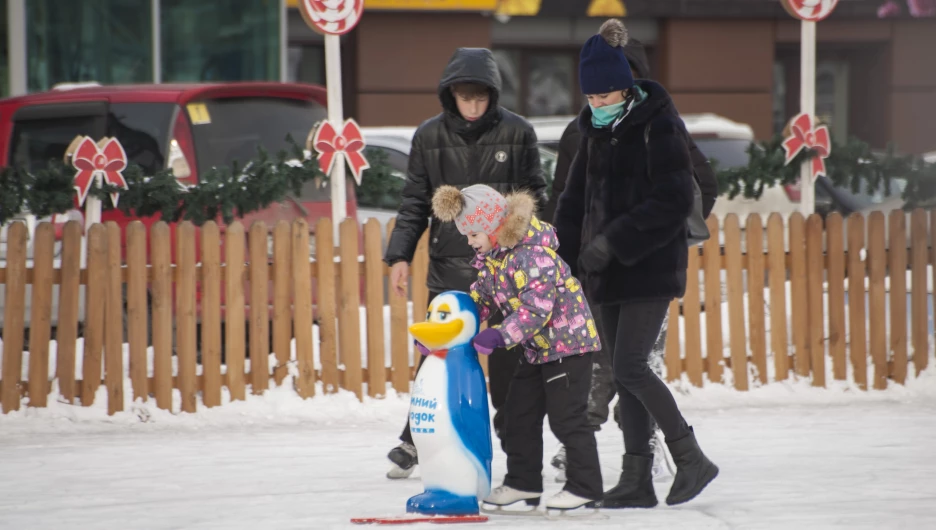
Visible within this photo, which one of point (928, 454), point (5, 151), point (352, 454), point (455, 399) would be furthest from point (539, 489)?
point (5, 151)

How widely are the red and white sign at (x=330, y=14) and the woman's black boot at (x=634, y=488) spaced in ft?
11.8

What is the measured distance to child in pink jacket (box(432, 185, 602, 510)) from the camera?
4.50 m

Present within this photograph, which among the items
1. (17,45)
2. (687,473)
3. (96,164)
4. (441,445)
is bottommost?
(687,473)

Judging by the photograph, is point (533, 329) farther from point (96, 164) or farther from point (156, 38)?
point (156, 38)

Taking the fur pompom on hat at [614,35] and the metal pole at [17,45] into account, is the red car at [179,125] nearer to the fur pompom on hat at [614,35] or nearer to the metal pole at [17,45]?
the fur pompom on hat at [614,35]

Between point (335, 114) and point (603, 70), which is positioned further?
point (335, 114)

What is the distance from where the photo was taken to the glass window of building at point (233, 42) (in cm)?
1305

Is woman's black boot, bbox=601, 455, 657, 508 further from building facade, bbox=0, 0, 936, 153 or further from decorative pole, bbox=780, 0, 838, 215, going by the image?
building facade, bbox=0, 0, 936, 153

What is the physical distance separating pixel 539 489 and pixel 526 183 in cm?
134

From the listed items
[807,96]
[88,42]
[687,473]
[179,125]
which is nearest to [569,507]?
[687,473]

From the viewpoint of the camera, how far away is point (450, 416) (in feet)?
14.9

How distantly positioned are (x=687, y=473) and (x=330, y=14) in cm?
387

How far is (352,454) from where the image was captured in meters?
5.96

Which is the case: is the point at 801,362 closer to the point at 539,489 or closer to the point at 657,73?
the point at 539,489
